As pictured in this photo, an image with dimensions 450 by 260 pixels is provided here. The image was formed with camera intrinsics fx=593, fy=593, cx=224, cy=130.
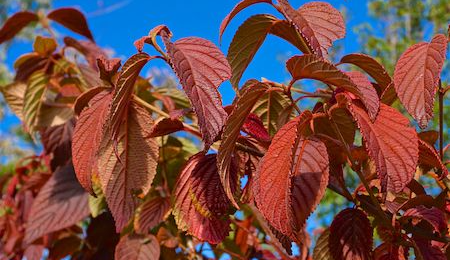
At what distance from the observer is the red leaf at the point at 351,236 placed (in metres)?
0.58

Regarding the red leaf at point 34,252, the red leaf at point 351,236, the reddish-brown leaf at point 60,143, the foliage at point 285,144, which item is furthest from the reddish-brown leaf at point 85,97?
the red leaf at point 34,252

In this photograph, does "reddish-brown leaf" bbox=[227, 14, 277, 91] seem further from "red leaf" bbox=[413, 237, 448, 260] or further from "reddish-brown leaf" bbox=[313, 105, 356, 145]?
"red leaf" bbox=[413, 237, 448, 260]

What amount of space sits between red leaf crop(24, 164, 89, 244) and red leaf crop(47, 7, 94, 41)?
35cm

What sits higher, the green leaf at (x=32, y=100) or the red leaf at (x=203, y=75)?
the red leaf at (x=203, y=75)

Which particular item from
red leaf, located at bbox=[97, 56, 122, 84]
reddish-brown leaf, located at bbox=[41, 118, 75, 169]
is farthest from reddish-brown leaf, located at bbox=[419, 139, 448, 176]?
reddish-brown leaf, located at bbox=[41, 118, 75, 169]

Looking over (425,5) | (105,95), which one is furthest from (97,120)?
(425,5)

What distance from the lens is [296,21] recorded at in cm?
52

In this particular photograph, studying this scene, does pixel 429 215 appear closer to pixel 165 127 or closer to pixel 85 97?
pixel 165 127

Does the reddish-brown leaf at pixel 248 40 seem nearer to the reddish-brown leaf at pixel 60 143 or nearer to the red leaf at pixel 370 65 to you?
the red leaf at pixel 370 65

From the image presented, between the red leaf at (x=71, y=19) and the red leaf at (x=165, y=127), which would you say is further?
the red leaf at (x=71, y=19)

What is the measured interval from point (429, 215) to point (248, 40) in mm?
247

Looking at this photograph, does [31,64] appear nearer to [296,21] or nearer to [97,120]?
[97,120]

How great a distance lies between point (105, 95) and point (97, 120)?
5 cm

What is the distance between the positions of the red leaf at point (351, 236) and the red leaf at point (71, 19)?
0.90m
